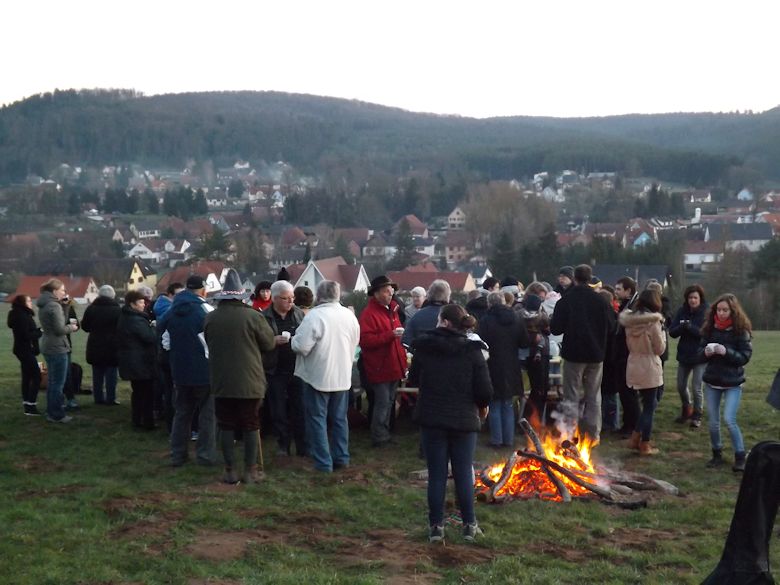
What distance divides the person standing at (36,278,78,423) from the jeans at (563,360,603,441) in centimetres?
545

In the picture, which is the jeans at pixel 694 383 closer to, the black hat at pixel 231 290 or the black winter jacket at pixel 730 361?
the black winter jacket at pixel 730 361

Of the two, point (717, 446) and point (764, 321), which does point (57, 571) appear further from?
point (764, 321)

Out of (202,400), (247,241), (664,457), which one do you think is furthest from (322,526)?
(247,241)

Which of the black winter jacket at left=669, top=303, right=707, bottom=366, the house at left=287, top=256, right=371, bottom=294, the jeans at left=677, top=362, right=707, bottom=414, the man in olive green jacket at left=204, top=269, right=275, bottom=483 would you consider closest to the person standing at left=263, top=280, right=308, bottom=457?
the man in olive green jacket at left=204, top=269, right=275, bottom=483

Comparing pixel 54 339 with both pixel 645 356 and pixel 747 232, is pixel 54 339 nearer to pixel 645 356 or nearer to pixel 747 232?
pixel 645 356

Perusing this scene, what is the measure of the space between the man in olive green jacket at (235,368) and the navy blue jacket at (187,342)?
2.26ft

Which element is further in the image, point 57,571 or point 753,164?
point 753,164

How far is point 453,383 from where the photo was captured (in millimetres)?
6410

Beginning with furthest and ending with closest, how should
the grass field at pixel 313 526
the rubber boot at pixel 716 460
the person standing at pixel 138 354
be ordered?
the person standing at pixel 138 354, the rubber boot at pixel 716 460, the grass field at pixel 313 526

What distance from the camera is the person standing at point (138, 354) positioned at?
395 inches

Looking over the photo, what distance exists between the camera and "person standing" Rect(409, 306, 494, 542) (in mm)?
6395

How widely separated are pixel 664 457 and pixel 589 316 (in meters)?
1.55

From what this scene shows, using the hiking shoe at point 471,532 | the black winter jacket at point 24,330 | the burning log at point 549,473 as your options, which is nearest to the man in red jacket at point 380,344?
the burning log at point 549,473

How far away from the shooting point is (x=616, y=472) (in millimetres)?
8141
